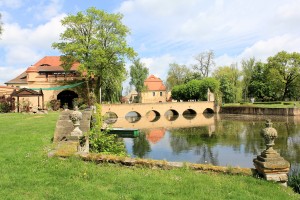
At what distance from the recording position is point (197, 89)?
5781cm

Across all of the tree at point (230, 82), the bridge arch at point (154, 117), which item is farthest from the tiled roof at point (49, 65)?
the tree at point (230, 82)

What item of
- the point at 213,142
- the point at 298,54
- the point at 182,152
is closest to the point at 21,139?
the point at 182,152

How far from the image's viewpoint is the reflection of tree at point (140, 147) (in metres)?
18.3

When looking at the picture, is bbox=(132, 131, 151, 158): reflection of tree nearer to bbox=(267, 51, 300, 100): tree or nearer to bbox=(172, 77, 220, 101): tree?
bbox=(172, 77, 220, 101): tree

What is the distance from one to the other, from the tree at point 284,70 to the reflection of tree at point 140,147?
38.2 metres

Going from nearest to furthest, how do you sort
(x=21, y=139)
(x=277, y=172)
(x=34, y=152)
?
(x=277, y=172) < (x=34, y=152) < (x=21, y=139)

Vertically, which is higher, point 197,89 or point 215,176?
point 197,89

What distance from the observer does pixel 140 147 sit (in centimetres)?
2059

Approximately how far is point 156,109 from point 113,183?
1689 inches

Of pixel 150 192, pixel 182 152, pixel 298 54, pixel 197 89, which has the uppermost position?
pixel 298 54

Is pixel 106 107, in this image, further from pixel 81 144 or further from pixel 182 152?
pixel 81 144

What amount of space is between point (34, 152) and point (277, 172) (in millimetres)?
6069

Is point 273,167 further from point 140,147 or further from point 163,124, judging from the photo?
point 163,124

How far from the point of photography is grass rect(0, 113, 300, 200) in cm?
506
